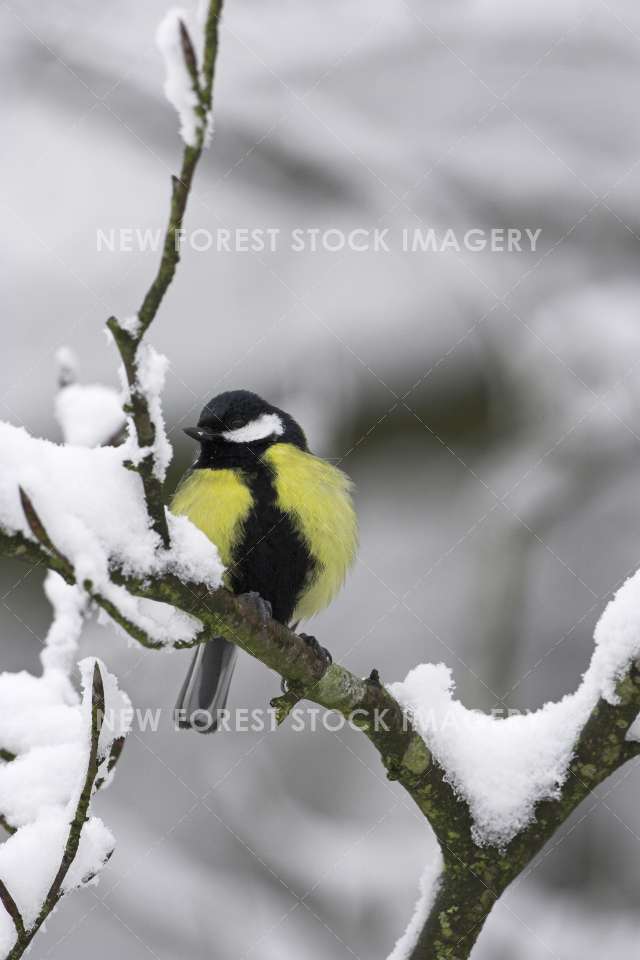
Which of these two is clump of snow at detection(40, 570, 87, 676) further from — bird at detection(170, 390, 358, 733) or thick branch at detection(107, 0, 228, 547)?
thick branch at detection(107, 0, 228, 547)

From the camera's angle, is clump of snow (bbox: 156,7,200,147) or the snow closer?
clump of snow (bbox: 156,7,200,147)

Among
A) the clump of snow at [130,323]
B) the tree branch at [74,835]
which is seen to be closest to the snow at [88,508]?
the tree branch at [74,835]

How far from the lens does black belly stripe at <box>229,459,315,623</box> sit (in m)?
3.38

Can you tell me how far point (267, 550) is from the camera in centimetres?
341

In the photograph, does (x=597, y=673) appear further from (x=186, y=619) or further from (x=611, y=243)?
(x=611, y=243)

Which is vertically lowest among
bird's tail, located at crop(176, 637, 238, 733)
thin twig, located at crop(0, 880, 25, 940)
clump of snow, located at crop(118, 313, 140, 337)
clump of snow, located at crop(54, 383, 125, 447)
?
bird's tail, located at crop(176, 637, 238, 733)

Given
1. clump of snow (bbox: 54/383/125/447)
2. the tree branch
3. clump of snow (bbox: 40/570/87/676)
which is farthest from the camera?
clump of snow (bbox: 54/383/125/447)

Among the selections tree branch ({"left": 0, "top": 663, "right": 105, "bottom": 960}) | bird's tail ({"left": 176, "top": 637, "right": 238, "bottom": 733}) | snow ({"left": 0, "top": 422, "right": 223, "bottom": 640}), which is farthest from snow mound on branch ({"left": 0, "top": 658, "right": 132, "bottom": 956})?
bird's tail ({"left": 176, "top": 637, "right": 238, "bottom": 733})

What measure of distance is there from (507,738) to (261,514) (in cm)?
135

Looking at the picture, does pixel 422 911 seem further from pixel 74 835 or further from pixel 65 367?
pixel 65 367

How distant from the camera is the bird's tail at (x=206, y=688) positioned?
381 centimetres

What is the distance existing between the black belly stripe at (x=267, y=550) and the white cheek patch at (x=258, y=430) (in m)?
0.16

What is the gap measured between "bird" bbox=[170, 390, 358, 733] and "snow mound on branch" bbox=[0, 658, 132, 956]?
0.67 meters

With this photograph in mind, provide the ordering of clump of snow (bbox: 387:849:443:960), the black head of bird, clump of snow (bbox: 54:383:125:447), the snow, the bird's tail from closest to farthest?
1. the snow
2. clump of snow (bbox: 387:849:443:960)
3. clump of snow (bbox: 54:383:125:447)
4. the black head of bird
5. the bird's tail
